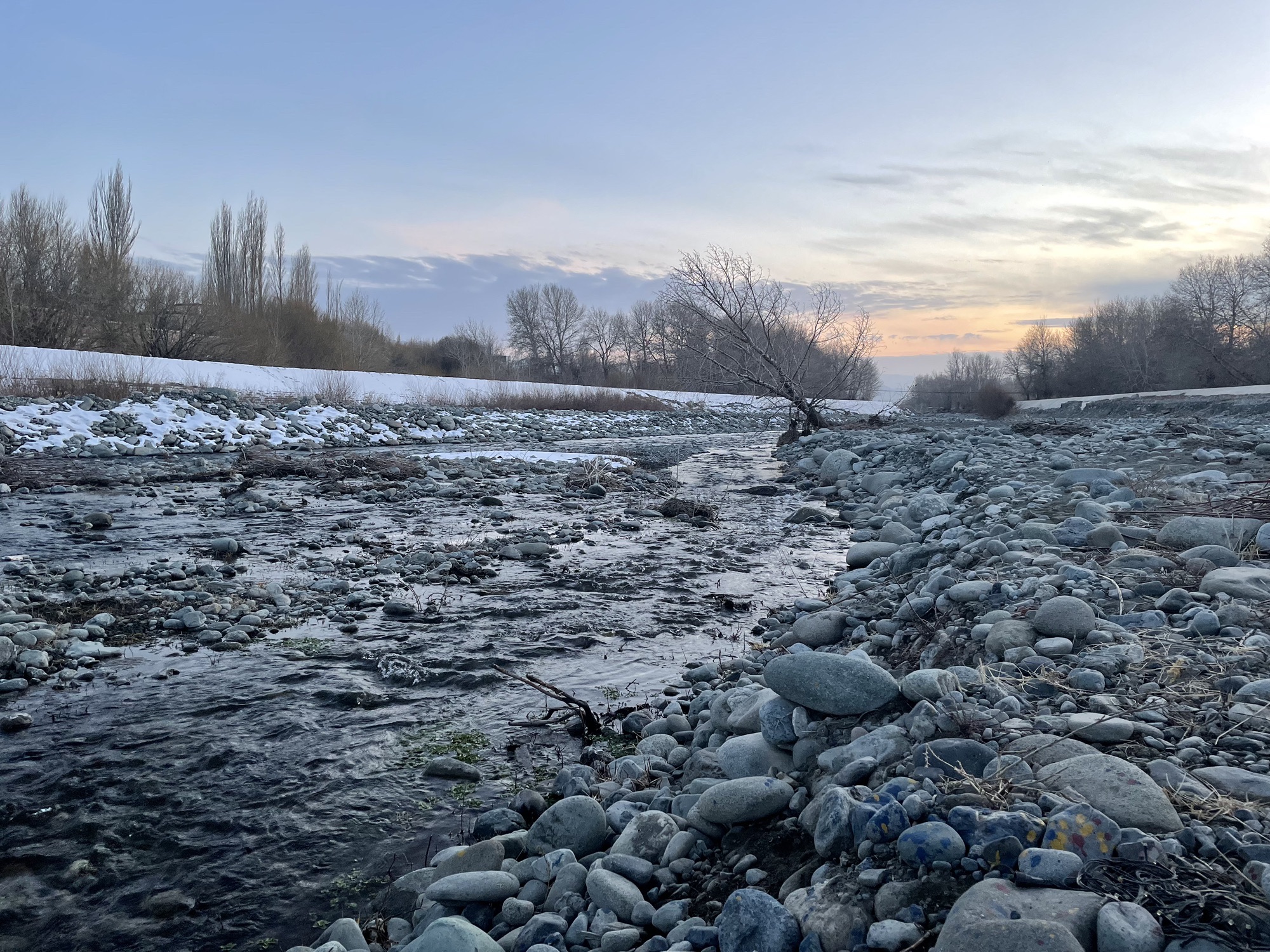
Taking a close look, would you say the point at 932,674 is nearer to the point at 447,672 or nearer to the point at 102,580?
the point at 447,672

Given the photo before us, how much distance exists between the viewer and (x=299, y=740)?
2807mm

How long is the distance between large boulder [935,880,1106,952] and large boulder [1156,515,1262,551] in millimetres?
2838

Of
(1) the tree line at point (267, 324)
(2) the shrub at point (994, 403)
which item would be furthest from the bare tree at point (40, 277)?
(2) the shrub at point (994, 403)

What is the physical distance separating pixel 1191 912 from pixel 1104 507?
3890 millimetres

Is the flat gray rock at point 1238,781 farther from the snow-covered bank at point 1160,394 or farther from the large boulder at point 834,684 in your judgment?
the snow-covered bank at point 1160,394

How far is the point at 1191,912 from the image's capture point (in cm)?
120

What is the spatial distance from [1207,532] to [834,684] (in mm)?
2397

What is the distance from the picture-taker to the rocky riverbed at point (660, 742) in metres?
1.45

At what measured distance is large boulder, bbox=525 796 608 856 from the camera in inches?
81.0

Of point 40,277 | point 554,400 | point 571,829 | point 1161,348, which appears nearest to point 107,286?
point 40,277

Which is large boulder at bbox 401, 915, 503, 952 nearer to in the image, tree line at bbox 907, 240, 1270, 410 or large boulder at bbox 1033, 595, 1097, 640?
large boulder at bbox 1033, 595, 1097, 640

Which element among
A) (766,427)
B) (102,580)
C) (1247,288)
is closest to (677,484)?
(102,580)

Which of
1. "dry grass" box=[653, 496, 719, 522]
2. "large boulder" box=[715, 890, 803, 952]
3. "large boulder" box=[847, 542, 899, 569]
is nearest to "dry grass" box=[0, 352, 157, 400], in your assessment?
"dry grass" box=[653, 496, 719, 522]

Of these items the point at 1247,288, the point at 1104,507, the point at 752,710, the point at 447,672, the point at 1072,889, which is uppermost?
the point at 1247,288
